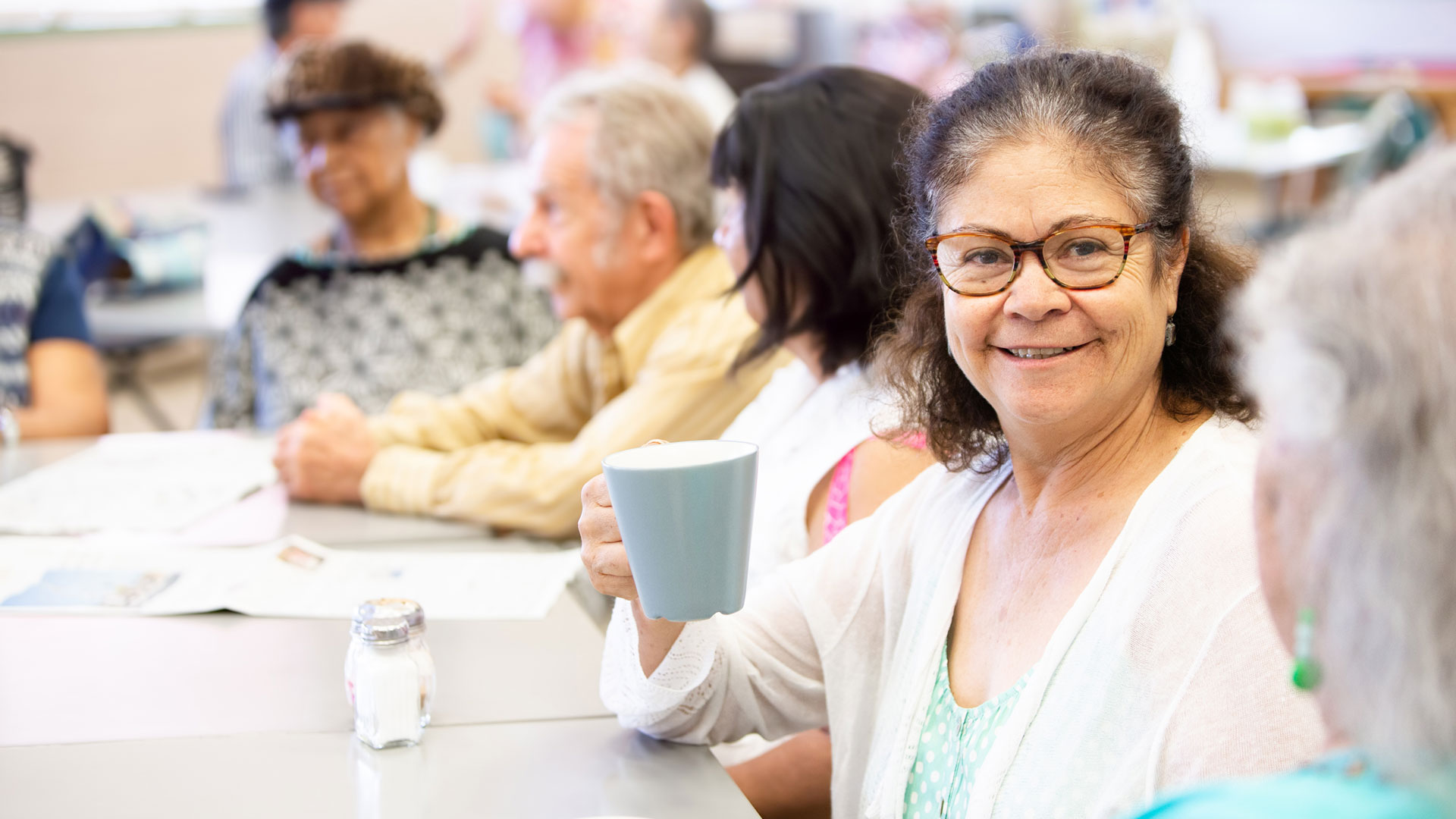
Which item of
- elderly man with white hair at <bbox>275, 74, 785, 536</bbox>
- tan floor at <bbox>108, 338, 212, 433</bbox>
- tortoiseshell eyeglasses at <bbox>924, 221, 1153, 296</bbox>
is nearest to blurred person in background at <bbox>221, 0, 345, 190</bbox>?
tan floor at <bbox>108, 338, 212, 433</bbox>

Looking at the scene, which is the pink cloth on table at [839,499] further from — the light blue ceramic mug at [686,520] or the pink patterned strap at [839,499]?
the light blue ceramic mug at [686,520]

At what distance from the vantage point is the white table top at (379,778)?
1.04m

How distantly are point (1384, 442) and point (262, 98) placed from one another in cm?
489

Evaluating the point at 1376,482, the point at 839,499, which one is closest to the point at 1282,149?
the point at 839,499

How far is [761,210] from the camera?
162 cm

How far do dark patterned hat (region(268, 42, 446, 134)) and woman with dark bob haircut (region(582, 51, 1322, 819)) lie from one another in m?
1.81

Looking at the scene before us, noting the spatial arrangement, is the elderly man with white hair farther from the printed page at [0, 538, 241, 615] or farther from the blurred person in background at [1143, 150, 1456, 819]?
the blurred person in background at [1143, 150, 1456, 819]

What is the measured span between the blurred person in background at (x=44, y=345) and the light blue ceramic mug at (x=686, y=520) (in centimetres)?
190

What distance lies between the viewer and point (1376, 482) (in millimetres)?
556

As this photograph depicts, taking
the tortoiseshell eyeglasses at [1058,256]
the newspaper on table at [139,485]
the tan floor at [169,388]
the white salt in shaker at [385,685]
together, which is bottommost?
the tan floor at [169,388]

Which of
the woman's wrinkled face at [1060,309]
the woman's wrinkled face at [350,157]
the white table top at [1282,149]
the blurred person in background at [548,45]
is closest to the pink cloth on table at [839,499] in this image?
the woman's wrinkled face at [1060,309]

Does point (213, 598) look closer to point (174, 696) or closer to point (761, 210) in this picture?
point (174, 696)

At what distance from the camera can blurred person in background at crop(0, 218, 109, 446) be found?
247cm

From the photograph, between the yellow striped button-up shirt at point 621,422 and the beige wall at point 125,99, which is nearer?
the yellow striped button-up shirt at point 621,422
